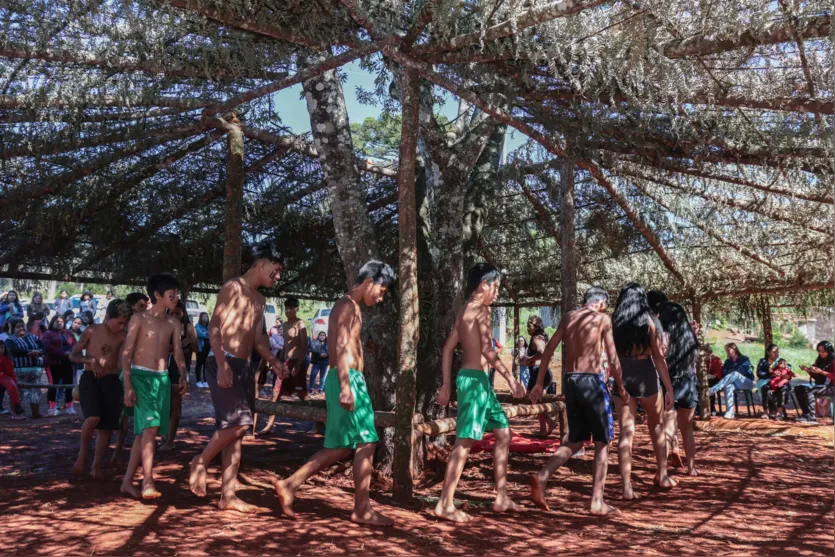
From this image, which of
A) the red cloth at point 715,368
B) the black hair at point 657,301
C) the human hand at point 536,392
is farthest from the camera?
the red cloth at point 715,368

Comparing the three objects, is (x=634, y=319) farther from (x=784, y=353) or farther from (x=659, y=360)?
(x=784, y=353)

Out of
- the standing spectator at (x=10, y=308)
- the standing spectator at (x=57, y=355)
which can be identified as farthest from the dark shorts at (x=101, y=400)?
the standing spectator at (x=10, y=308)

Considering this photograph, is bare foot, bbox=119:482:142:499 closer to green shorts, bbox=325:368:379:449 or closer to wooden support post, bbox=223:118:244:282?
green shorts, bbox=325:368:379:449

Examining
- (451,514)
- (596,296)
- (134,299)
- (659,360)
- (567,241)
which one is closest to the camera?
(451,514)

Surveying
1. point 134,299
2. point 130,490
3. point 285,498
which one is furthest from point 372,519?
point 134,299

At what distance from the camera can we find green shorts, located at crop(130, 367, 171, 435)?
5.33 metres

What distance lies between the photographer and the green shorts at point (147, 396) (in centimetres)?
533

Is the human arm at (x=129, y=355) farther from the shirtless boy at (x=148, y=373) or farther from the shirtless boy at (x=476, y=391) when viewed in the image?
the shirtless boy at (x=476, y=391)

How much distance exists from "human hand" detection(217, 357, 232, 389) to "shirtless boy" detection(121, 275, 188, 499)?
0.79m

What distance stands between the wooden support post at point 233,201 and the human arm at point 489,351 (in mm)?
2514

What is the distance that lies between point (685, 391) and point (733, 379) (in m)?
7.35

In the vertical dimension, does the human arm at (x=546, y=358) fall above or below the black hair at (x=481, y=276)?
below

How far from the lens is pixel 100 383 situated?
645 cm

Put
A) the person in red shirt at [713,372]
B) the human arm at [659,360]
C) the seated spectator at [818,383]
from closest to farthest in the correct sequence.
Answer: the human arm at [659,360], the seated spectator at [818,383], the person in red shirt at [713,372]
